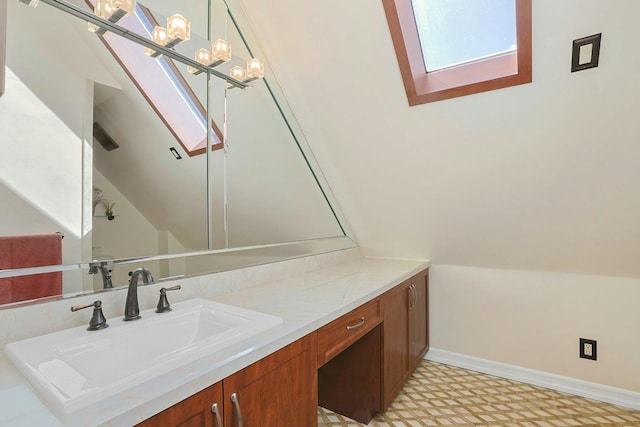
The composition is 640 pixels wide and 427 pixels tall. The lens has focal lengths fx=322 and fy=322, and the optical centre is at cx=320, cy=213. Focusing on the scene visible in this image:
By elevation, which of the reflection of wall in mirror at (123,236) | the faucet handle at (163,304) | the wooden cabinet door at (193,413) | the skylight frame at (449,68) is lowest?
the wooden cabinet door at (193,413)

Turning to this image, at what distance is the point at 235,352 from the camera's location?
856 millimetres

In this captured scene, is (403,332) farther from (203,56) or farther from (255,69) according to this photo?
(203,56)

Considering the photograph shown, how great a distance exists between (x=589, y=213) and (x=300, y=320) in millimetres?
1782

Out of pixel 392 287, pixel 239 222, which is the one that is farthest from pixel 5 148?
pixel 392 287

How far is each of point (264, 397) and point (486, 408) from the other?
63.9 inches

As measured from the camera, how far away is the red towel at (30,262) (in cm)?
95

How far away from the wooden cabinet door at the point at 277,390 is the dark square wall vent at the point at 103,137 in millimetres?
997

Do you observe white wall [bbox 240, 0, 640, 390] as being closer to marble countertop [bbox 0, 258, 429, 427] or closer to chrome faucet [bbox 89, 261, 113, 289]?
marble countertop [bbox 0, 258, 429, 427]

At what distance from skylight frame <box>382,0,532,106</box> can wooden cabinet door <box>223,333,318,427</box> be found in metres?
1.40

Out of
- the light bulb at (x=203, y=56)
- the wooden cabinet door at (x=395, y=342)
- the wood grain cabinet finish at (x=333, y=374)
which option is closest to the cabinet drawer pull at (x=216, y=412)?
the wood grain cabinet finish at (x=333, y=374)

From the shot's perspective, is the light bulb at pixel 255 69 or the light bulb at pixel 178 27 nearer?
the light bulb at pixel 178 27

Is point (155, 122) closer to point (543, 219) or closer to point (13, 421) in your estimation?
point (13, 421)

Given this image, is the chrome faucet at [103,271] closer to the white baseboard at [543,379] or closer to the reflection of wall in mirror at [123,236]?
the reflection of wall in mirror at [123,236]

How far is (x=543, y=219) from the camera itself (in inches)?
77.3
